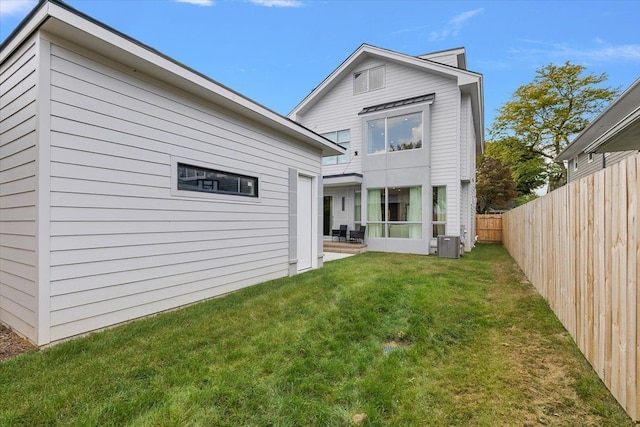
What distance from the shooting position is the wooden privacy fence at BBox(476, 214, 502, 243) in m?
16.4

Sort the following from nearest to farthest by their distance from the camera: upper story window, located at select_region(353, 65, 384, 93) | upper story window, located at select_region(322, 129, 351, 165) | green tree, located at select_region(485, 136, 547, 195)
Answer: upper story window, located at select_region(353, 65, 384, 93), upper story window, located at select_region(322, 129, 351, 165), green tree, located at select_region(485, 136, 547, 195)

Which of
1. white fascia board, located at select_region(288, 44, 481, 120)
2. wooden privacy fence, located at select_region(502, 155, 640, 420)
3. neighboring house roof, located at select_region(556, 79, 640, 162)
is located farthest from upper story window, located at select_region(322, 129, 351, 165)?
wooden privacy fence, located at select_region(502, 155, 640, 420)

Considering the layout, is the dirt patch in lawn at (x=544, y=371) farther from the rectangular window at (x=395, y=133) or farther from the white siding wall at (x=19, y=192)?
the rectangular window at (x=395, y=133)

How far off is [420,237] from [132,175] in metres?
9.69

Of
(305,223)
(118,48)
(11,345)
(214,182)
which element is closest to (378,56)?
(305,223)

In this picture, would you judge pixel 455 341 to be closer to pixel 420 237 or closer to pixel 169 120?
pixel 169 120

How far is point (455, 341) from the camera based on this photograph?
11.0ft

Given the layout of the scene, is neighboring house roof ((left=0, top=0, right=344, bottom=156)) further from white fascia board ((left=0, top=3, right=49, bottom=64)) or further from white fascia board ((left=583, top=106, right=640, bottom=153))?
white fascia board ((left=583, top=106, right=640, bottom=153))

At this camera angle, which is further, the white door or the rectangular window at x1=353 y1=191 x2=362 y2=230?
the rectangular window at x1=353 y1=191 x2=362 y2=230

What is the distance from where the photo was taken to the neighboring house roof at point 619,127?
3.88 m

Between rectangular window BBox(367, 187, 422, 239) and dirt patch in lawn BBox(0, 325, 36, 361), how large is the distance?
10407 mm

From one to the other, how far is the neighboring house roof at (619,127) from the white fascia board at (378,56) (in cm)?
396

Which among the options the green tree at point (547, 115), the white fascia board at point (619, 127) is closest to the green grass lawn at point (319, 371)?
the white fascia board at point (619, 127)

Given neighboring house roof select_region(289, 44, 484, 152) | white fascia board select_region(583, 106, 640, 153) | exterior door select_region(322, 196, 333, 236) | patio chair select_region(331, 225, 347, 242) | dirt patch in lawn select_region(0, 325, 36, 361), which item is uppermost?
neighboring house roof select_region(289, 44, 484, 152)
